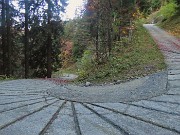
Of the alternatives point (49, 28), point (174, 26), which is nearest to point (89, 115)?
point (49, 28)

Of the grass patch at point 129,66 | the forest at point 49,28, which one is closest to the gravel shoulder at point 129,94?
the grass patch at point 129,66

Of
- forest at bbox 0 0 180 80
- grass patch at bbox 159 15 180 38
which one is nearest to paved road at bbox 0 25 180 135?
forest at bbox 0 0 180 80

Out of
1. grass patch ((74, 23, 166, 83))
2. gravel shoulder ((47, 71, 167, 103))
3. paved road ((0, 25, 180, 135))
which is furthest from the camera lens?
grass patch ((74, 23, 166, 83))

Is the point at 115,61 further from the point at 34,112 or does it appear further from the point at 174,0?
the point at 174,0

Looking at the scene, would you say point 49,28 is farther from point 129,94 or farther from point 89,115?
point 89,115

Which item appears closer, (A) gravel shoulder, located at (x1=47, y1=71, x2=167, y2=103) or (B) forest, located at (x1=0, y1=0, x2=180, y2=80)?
(A) gravel shoulder, located at (x1=47, y1=71, x2=167, y2=103)

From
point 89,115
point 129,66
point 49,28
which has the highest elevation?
point 49,28

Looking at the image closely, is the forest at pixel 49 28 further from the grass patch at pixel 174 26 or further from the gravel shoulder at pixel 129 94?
the gravel shoulder at pixel 129 94

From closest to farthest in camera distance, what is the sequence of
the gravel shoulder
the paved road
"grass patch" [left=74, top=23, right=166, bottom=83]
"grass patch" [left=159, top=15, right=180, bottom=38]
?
the paved road
the gravel shoulder
"grass patch" [left=74, top=23, right=166, bottom=83]
"grass patch" [left=159, top=15, right=180, bottom=38]

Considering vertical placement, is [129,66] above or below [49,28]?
below

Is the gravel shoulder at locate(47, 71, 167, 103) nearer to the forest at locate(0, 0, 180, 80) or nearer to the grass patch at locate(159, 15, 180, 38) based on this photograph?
the forest at locate(0, 0, 180, 80)

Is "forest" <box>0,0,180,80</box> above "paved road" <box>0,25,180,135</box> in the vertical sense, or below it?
above

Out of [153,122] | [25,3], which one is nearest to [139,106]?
[153,122]

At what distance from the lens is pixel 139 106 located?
5609 mm
